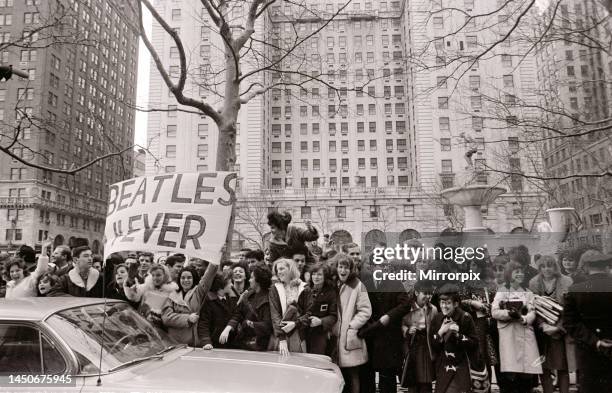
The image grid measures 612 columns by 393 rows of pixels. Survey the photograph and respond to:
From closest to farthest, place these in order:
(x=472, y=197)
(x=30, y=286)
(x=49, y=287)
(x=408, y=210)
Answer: (x=49, y=287)
(x=30, y=286)
(x=472, y=197)
(x=408, y=210)

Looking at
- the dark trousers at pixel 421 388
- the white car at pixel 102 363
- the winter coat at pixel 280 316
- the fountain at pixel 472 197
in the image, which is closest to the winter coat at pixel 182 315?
the winter coat at pixel 280 316

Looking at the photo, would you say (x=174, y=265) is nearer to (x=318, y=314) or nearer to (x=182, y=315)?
(x=182, y=315)

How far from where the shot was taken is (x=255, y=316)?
5680mm

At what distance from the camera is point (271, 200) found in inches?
2304

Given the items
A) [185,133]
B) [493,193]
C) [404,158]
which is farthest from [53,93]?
[493,193]

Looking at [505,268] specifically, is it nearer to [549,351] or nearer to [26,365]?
[549,351]

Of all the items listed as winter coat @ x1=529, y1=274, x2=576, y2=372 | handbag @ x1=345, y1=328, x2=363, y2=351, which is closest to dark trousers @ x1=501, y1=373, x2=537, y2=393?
winter coat @ x1=529, y1=274, x2=576, y2=372

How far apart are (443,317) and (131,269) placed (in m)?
6.30

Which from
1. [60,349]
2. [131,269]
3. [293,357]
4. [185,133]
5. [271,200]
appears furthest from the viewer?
[185,133]

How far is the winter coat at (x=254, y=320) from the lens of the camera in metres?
5.59

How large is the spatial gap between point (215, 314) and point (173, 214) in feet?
6.15

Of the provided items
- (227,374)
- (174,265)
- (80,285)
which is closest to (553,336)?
(227,374)

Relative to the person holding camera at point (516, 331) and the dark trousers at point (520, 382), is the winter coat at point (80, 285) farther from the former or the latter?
the dark trousers at point (520, 382)

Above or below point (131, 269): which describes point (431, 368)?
below
